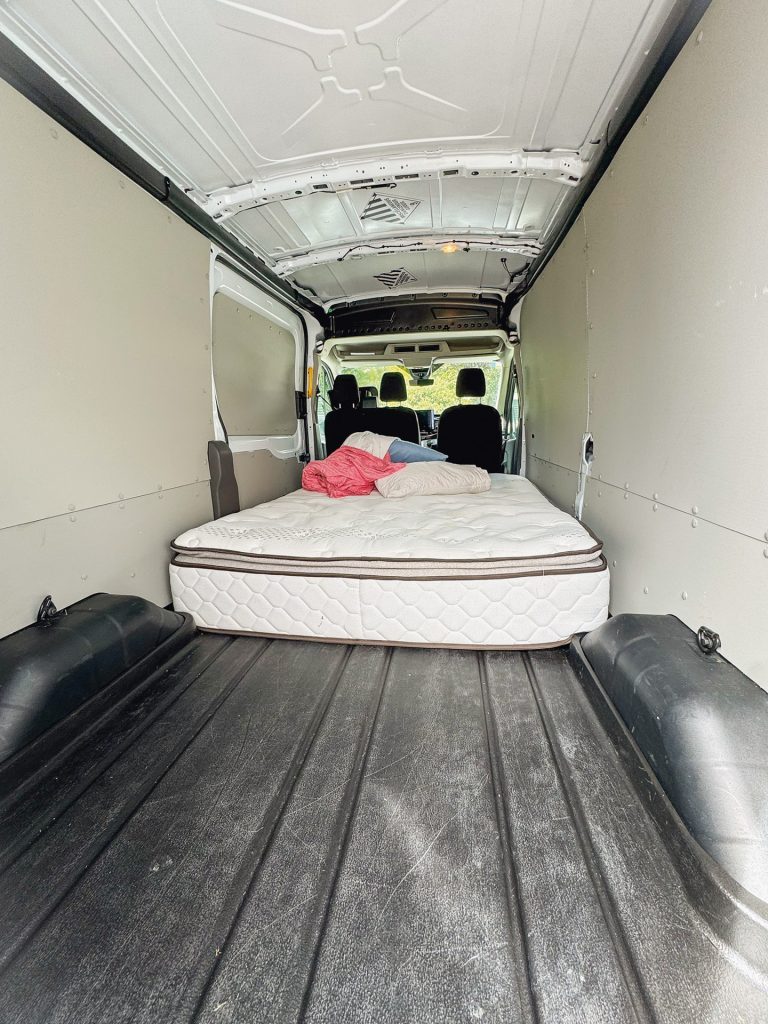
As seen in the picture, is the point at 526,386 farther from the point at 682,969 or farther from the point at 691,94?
the point at 682,969

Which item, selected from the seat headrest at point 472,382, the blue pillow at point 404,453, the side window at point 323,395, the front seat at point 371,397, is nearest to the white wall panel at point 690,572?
the blue pillow at point 404,453

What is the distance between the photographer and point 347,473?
8.39 ft

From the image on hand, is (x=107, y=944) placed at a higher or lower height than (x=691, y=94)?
lower

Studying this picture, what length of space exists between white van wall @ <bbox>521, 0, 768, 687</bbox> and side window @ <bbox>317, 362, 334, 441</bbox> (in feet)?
7.94

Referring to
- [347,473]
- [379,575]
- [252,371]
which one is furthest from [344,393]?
[379,575]

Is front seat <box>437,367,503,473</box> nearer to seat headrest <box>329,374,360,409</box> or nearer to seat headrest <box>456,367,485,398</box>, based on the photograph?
seat headrest <box>456,367,485,398</box>

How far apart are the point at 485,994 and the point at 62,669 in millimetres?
1100

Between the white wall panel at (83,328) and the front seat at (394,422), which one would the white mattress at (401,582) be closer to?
the white wall panel at (83,328)

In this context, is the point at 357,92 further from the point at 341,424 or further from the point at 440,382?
the point at 440,382

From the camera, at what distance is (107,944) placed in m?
0.60

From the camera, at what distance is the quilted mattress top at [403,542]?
1370mm

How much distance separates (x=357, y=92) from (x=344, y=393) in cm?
251

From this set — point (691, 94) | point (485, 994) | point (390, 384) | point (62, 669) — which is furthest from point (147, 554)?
point (390, 384)

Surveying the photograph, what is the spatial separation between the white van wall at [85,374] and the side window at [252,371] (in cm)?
35
